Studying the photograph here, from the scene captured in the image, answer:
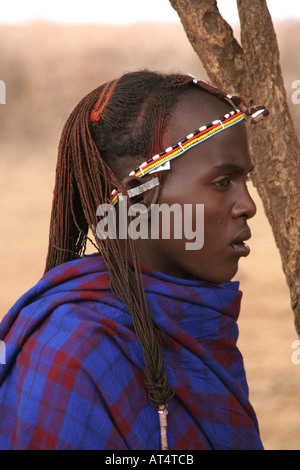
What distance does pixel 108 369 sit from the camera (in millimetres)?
1479

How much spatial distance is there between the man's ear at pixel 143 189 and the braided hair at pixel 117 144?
0.13 feet

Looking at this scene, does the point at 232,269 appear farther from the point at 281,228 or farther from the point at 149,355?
the point at 281,228

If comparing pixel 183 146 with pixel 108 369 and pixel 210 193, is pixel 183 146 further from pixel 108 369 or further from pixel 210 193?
pixel 108 369

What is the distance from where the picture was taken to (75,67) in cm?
1335

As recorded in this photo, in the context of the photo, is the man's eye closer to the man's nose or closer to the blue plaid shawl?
the man's nose

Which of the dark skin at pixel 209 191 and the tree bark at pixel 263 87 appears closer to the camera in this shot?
the dark skin at pixel 209 191

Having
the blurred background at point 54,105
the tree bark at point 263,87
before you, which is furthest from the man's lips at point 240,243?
the blurred background at point 54,105

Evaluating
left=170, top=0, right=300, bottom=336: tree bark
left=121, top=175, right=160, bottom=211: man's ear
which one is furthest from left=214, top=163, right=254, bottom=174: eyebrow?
left=170, top=0, right=300, bottom=336: tree bark

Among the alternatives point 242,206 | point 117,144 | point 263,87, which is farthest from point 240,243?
point 263,87

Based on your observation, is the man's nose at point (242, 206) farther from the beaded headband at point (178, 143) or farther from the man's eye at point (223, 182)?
the beaded headband at point (178, 143)

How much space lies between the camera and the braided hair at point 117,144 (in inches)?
62.3

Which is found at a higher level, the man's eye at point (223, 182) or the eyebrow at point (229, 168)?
the eyebrow at point (229, 168)

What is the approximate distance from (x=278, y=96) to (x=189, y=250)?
1337 mm

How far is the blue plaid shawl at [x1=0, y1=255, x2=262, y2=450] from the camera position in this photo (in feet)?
4.75
